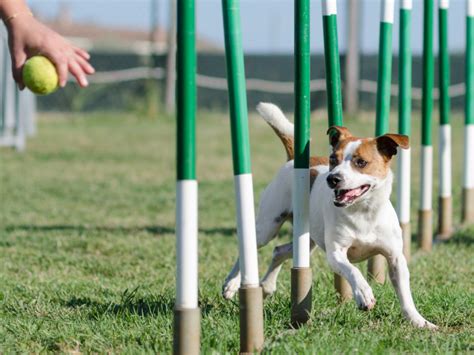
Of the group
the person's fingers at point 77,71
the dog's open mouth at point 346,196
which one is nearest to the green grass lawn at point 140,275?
the dog's open mouth at point 346,196

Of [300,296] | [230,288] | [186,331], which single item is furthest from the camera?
[230,288]

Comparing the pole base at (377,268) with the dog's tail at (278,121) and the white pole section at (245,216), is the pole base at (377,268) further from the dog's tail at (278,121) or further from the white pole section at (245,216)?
the white pole section at (245,216)

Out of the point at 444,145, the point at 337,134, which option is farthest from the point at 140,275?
the point at 444,145

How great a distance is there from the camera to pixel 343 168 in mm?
4832

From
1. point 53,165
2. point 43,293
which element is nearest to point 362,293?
point 43,293

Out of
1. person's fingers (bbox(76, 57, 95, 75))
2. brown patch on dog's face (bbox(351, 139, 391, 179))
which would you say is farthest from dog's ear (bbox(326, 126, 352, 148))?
person's fingers (bbox(76, 57, 95, 75))

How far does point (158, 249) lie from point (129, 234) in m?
0.84

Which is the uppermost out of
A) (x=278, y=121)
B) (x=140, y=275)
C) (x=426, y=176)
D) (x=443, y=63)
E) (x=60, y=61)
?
(x=443, y=63)

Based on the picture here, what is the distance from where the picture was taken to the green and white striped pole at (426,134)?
6816 mm

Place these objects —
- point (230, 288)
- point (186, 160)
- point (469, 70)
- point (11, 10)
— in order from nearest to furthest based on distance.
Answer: point (11, 10)
point (186, 160)
point (230, 288)
point (469, 70)

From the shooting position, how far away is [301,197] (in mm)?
4520

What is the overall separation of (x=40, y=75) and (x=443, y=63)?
14.6 ft

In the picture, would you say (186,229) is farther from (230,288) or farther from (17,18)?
(230,288)

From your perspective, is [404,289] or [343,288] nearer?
[404,289]
